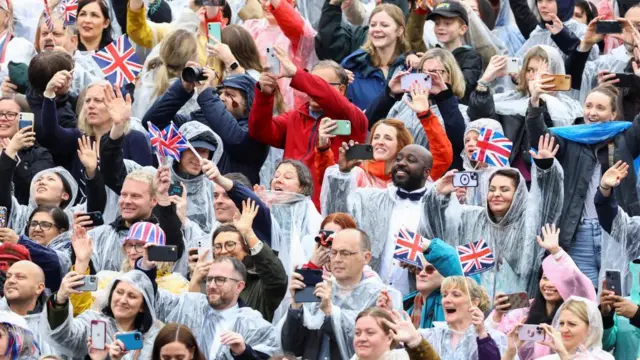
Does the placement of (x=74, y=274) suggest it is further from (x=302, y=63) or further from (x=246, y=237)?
(x=302, y=63)

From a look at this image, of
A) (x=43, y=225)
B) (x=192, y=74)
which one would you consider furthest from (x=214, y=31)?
(x=43, y=225)

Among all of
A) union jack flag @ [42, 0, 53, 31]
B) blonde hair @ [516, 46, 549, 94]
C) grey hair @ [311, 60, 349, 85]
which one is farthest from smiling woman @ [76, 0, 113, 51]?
blonde hair @ [516, 46, 549, 94]

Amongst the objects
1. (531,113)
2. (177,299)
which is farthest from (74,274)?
(531,113)

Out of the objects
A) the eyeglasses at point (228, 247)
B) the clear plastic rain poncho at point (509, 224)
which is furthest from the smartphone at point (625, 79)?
the eyeglasses at point (228, 247)

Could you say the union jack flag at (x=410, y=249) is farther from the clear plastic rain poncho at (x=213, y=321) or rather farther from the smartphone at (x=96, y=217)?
the smartphone at (x=96, y=217)

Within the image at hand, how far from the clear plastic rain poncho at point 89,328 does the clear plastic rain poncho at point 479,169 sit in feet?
8.21

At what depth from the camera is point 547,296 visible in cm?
1455

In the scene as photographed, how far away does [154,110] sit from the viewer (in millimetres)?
17500

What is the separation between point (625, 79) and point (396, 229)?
2.31 metres

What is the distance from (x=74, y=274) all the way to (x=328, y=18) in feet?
14.4

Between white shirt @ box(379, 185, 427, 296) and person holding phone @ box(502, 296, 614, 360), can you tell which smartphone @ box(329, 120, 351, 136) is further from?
person holding phone @ box(502, 296, 614, 360)

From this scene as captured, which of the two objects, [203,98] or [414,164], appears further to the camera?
[203,98]

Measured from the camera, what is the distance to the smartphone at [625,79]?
17031 mm

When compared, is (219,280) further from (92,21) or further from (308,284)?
(92,21)
